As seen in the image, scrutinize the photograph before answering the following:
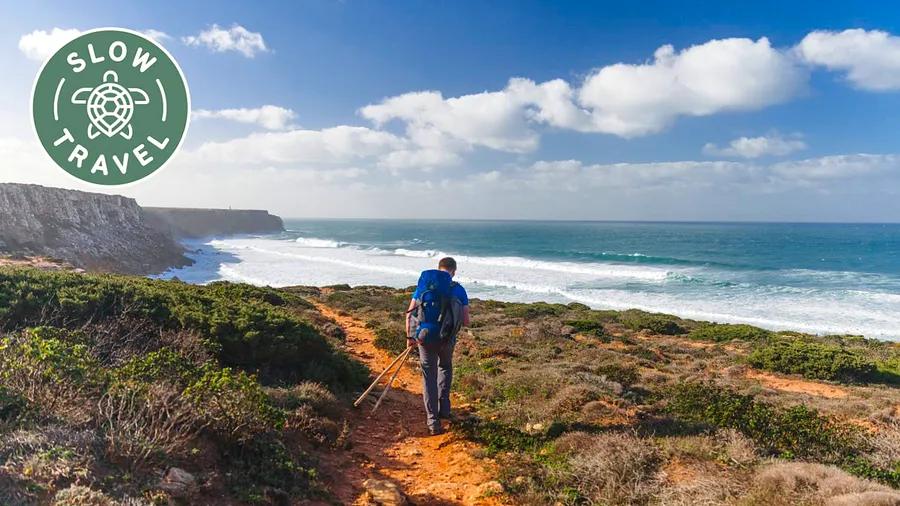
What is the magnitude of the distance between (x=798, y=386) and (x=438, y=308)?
9.55 m

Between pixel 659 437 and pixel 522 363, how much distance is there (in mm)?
4570

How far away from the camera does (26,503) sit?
2654 millimetres

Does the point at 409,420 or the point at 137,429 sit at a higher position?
the point at 137,429

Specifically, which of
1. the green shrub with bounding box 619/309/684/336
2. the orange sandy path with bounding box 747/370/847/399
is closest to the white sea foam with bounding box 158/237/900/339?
the green shrub with bounding box 619/309/684/336

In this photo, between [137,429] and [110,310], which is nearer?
[137,429]

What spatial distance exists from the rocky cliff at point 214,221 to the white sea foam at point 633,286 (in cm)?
5490

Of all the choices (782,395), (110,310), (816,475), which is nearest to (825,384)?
(782,395)

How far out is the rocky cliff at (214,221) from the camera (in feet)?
335

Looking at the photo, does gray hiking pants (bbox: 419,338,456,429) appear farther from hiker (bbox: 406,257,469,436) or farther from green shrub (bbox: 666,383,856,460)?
green shrub (bbox: 666,383,856,460)

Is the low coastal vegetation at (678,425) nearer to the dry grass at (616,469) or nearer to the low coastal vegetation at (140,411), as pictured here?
the dry grass at (616,469)

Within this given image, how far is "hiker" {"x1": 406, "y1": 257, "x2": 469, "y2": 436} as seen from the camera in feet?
18.4

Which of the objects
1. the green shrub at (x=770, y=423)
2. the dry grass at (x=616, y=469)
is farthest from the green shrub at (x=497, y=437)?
the green shrub at (x=770, y=423)

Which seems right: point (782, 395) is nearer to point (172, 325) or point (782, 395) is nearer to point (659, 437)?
point (659, 437)

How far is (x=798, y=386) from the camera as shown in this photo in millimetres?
10383
